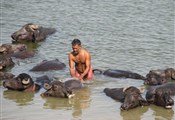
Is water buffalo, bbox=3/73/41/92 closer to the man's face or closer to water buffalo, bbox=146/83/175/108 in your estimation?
the man's face

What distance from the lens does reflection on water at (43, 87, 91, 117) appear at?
9.56 meters

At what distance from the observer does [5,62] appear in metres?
12.2

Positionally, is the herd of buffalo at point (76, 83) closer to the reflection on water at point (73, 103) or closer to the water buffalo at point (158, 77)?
the water buffalo at point (158, 77)

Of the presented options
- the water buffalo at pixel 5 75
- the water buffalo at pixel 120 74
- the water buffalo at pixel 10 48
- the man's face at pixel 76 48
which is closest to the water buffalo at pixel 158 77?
the water buffalo at pixel 120 74

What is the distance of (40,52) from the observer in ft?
46.6

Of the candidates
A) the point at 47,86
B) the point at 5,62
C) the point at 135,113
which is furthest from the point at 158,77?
the point at 5,62

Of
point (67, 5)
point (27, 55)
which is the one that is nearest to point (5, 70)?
point (27, 55)

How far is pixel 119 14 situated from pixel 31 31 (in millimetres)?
4861

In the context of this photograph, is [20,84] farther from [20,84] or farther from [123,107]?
[123,107]

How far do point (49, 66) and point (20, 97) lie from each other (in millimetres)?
2024

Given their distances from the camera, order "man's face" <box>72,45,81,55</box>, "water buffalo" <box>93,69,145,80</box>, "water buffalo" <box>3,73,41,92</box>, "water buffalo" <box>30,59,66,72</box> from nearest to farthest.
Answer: "water buffalo" <box>3,73,41,92</box>, "man's face" <box>72,45,81,55</box>, "water buffalo" <box>93,69,145,80</box>, "water buffalo" <box>30,59,66,72</box>

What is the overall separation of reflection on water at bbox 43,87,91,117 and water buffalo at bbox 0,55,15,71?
95.9 inches

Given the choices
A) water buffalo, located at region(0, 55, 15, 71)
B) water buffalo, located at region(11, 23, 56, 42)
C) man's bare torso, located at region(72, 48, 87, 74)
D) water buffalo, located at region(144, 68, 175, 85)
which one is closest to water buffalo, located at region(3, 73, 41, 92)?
man's bare torso, located at region(72, 48, 87, 74)

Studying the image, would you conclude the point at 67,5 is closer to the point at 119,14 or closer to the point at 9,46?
the point at 119,14
